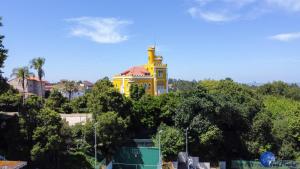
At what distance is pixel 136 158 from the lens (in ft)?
134

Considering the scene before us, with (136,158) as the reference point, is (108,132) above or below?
above

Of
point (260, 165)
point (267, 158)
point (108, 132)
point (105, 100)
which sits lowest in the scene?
point (260, 165)

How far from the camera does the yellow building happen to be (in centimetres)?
6912

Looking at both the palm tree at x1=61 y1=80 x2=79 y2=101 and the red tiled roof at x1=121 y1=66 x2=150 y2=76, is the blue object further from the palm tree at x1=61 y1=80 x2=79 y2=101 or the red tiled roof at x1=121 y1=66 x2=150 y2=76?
the palm tree at x1=61 y1=80 x2=79 y2=101

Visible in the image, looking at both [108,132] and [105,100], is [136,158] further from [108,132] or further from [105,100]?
[105,100]

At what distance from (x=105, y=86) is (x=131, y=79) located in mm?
25380

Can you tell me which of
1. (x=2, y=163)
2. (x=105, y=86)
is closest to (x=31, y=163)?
(x=105, y=86)

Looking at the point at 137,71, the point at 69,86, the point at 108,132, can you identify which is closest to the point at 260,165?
the point at 108,132

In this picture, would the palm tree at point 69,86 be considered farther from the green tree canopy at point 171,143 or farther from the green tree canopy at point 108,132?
the green tree canopy at point 171,143

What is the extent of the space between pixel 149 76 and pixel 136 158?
3122cm

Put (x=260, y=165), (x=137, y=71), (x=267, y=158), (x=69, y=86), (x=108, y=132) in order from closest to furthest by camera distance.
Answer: (x=108, y=132), (x=267, y=158), (x=260, y=165), (x=137, y=71), (x=69, y=86)

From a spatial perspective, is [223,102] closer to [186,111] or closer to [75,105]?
[186,111]

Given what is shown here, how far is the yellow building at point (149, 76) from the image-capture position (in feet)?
227

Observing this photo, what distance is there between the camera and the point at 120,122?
39.0 m
